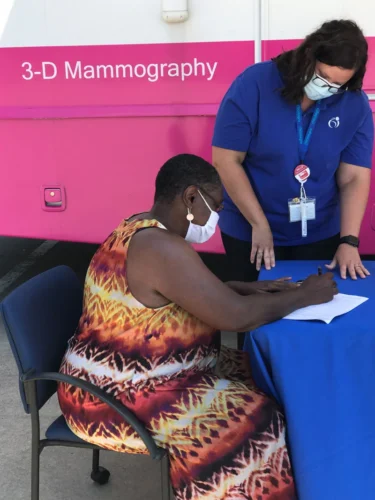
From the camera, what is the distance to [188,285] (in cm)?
161

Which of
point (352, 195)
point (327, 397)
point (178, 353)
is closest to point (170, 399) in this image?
point (178, 353)

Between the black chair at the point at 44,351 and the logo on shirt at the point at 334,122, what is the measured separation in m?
1.08

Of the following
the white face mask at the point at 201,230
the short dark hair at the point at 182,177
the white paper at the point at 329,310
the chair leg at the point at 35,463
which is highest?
the short dark hair at the point at 182,177

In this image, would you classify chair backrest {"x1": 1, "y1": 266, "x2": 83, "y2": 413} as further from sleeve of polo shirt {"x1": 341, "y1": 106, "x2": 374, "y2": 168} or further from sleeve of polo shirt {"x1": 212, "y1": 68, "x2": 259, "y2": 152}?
sleeve of polo shirt {"x1": 341, "y1": 106, "x2": 374, "y2": 168}

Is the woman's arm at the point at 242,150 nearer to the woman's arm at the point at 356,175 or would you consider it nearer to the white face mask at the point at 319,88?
the white face mask at the point at 319,88

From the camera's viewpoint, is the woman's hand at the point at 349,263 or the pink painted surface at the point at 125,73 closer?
the woman's hand at the point at 349,263

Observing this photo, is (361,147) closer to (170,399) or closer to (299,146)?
(299,146)

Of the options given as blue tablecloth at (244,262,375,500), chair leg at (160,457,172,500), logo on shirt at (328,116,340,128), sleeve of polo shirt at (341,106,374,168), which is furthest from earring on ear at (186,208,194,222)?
sleeve of polo shirt at (341,106,374,168)

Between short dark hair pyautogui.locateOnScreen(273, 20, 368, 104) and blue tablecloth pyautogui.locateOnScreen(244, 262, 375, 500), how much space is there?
86 centimetres

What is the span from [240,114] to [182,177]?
22.9 inches

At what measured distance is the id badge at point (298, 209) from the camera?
7.26 feet

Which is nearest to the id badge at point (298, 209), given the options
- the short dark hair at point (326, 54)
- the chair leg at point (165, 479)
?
the short dark hair at point (326, 54)

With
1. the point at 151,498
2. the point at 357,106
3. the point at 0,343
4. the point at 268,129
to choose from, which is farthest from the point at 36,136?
the point at 151,498

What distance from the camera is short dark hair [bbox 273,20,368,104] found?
6.57ft
